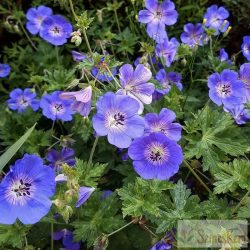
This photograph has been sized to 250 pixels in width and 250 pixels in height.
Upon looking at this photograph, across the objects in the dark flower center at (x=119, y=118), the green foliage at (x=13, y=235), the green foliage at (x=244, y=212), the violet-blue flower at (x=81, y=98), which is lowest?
the green foliage at (x=244, y=212)

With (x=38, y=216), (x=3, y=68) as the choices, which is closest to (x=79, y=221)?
(x=38, y=216)

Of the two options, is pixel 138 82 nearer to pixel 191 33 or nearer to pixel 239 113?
pixel 239 113

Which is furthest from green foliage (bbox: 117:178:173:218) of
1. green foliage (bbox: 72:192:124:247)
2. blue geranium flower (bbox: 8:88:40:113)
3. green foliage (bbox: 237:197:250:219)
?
blue geranium flower (bbox: 8:88:40:113)

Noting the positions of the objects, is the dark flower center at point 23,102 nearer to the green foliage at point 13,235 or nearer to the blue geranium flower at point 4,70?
the blue geranium flower at point 4,70

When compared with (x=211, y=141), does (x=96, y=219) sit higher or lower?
lower

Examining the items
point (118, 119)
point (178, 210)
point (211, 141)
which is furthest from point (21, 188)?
point (211, 141)

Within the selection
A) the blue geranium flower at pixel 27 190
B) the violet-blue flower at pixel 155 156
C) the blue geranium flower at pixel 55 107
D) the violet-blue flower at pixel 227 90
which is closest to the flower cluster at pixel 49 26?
the blue geranium flower at pixel 55 107
